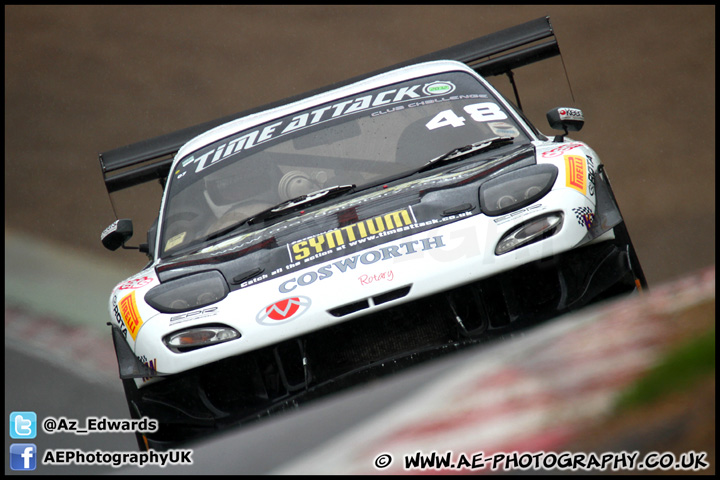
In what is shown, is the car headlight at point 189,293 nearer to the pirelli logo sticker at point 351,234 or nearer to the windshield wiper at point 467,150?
the pirelli logo sticker at point 351,234

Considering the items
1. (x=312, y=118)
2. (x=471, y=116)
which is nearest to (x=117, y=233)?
(x=312, y=118)

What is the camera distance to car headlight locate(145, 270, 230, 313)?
369 cm

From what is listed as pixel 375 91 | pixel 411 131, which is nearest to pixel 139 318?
pixel 411 131

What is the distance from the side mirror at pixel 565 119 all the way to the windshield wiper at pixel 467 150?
74 centimetres

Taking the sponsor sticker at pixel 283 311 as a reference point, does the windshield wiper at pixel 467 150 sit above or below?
above

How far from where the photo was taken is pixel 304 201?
14.2 ft

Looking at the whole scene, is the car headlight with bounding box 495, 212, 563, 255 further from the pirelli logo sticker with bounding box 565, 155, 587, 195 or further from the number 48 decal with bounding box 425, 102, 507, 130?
the number 48 decal with bounding box 425, 102, 507, 130

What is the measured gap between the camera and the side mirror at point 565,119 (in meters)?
5.07

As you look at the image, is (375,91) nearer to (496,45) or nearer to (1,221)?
(496,45)

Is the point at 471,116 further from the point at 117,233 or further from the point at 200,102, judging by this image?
the point at 200,102

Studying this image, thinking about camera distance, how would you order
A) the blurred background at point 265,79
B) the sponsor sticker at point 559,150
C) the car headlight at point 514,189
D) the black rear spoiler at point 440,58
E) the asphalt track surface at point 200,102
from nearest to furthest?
the car headlight at point 514,189 < the sponsor sticker at point 559,150 < the black rear spoiler at point 440,58 < the asphalt track surface at point 200,102 < the blurred background at point 265,79

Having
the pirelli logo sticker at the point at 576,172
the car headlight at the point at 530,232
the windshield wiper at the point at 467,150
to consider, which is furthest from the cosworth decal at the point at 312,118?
the car headlight at the point at 530,232

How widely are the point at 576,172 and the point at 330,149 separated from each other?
4.65 ft

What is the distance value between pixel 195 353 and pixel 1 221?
6936 mm
